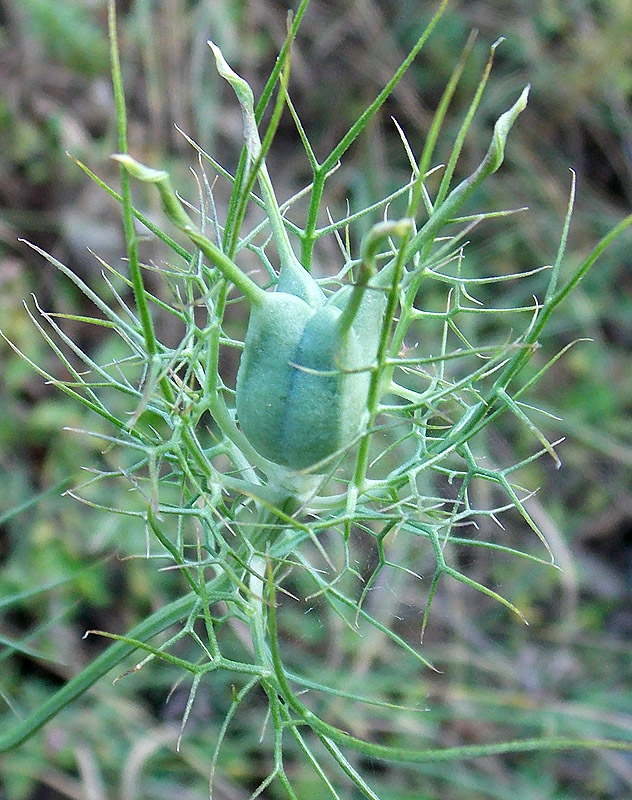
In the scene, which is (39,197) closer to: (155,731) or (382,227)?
(155,731)

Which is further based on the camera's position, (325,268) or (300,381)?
A: (325,268)

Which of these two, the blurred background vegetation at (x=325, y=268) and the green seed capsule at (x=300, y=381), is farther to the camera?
the blurred background vegetation at (x=325, y=268)

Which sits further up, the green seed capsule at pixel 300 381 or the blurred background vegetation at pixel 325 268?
the green seed capsule at pixel 300 381

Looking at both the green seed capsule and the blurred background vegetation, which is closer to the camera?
the green seed capsule

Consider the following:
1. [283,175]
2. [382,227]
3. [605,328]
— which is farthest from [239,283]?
→ [605,328]

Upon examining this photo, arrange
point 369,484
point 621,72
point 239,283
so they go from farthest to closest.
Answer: point 621,72, point 369,484, point 239,283

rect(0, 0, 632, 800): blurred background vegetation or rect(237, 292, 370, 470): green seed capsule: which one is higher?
rect(237, 292, 370, 470): green seed capsule

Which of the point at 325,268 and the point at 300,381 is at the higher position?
the point at 300,381

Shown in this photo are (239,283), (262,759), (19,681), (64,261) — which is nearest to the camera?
(239,283)
